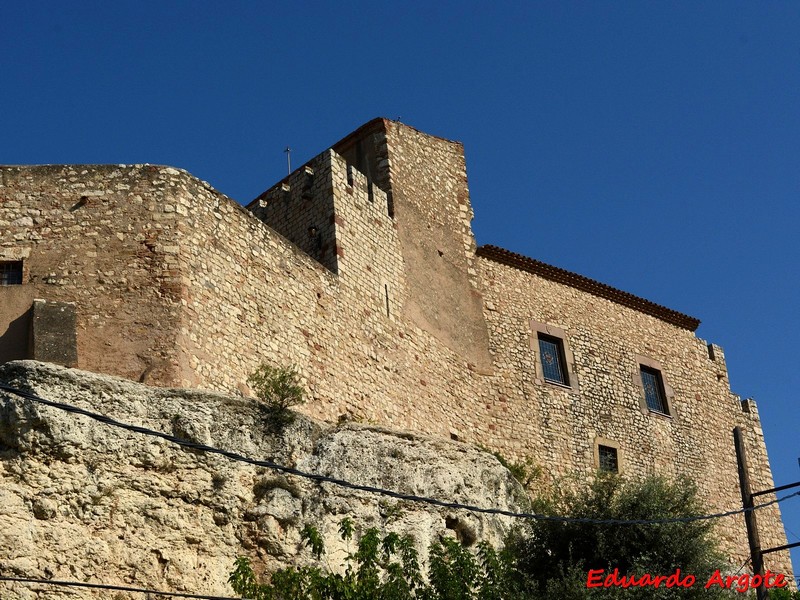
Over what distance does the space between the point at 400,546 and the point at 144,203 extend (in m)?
5.86

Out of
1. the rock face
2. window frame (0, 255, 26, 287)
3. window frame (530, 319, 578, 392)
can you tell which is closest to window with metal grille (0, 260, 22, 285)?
window frame (0, 255, 26, 287)

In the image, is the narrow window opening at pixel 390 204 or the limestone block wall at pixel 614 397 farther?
the limestone block wall at pixel 614 397

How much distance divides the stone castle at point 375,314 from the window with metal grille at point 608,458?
69 mm

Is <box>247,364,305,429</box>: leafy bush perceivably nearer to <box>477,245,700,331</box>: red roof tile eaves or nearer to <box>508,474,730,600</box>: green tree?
<box>508,474,730,600</box>: green tree

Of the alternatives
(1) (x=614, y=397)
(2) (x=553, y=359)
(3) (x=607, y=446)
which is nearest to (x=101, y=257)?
(2) (x=553, y=359)

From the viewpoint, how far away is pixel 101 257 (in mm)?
15883

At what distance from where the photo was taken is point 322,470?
1552cm

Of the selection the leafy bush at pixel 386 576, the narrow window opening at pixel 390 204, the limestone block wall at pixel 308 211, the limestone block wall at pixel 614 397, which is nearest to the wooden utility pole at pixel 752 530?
the leafy bush at pixel 386 576

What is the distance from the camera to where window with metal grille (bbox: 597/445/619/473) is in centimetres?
2290

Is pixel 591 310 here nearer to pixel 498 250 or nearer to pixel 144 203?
pixel 498 250

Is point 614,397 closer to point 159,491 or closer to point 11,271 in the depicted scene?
point 159,491

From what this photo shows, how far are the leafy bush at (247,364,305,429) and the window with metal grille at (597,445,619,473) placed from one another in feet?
27.3

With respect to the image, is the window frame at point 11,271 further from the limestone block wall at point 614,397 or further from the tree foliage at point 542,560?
the limestone block wall at point 614,397

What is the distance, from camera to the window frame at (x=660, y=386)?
24594 millimetres
